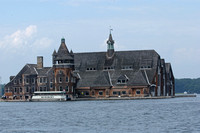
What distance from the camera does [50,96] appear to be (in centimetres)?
14575

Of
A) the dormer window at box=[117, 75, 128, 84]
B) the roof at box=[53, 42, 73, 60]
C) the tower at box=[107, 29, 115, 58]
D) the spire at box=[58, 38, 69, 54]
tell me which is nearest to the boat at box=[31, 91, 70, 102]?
the roof at box=[53, 42, 73, 60]

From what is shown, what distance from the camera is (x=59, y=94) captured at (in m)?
146

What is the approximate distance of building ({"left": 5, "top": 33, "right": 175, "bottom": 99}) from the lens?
145750 mm

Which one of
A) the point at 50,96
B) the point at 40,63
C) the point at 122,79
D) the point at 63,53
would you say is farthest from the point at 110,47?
the point at 50,96

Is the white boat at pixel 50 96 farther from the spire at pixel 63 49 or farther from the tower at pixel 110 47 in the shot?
the tower at pixel 110 47

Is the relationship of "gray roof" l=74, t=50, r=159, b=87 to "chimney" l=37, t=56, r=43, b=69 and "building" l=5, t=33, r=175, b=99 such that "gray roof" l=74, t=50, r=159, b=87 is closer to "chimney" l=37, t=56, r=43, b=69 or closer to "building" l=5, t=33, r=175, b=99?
"building" l=5, t=33, r=175, b=99

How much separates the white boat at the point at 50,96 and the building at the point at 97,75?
2134mm

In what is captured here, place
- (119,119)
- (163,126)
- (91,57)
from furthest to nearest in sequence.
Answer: (91,57)
(119,119)
(163,126)

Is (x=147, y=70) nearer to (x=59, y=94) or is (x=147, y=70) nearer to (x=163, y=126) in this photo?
(x=59, y=94)

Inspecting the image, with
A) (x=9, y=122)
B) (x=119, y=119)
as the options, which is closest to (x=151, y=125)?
(x=119, y=119)

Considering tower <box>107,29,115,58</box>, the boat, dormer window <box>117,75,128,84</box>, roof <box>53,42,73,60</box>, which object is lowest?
the boat

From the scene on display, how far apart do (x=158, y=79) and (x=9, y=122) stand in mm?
82125

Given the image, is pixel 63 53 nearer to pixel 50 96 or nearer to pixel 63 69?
pixel 63 69

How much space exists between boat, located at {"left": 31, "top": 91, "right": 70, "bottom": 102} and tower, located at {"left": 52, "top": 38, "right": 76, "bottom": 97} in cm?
204
